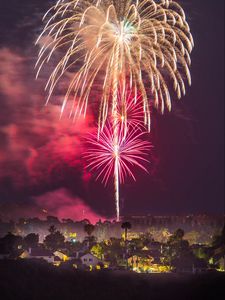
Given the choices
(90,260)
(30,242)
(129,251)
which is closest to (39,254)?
(30,242)

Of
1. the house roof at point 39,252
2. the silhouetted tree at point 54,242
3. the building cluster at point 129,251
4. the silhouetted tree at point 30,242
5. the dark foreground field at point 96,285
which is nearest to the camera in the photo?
the dark foreground field at point 96,285

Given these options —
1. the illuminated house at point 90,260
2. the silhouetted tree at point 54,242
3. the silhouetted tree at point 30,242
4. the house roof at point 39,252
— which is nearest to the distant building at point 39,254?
the house roof at point 39,252

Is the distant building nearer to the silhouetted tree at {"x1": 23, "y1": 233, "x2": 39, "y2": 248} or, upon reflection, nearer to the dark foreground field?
the silhouetted tree at {"x1": 23, "y1": 233, "x2": 39, "y2": 248}

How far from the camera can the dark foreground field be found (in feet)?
104

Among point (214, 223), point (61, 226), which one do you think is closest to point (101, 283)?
Result: point (214, 223)

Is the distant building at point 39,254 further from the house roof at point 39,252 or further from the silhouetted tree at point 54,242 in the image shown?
the silhouetted tree at point 54,242

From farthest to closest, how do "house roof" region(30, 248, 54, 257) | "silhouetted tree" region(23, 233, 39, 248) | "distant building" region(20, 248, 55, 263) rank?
"silhouetted tree" region(23, 233, 39, 248)
"house roof" region(30, 248, 54, 257)
"distant building" region(20, 248, 55, 263)

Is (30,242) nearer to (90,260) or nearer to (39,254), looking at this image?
(39,254)

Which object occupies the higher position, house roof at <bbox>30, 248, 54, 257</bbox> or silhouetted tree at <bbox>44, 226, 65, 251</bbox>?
silhouetted tree at <bbox>44, 226, 65, 251</bbox>

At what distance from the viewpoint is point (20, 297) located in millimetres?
30719

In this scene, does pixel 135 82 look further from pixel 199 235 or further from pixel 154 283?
pixel 199 235

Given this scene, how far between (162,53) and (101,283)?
14642 millimetres

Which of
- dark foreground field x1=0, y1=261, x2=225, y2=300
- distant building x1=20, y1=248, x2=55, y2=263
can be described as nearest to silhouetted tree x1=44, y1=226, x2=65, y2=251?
distant building x1=20, y1=248, x2=55, y2=263

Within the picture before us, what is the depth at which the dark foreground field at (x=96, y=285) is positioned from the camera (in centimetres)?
3178
